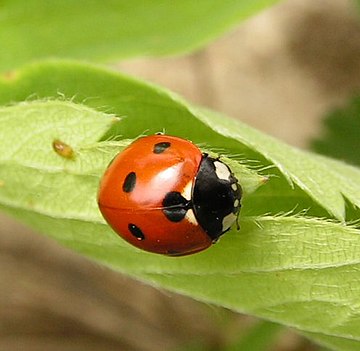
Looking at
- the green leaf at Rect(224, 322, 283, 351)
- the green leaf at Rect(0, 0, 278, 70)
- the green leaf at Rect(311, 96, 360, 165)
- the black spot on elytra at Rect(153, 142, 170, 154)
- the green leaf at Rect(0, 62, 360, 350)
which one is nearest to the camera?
the green leaf at Rect(0, 62, 360, 350)

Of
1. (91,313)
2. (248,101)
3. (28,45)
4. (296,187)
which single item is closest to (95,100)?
(296,187)

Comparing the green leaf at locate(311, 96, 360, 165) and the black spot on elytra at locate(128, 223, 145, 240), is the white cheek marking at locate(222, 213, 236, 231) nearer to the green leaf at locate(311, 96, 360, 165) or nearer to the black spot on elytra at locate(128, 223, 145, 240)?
the black spot on elytra at locate(128, 223, 145, 240)

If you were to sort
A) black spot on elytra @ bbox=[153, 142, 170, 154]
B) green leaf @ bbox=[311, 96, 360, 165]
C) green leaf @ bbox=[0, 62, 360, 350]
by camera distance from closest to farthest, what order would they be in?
1. green leaf @ bbox=[0, 62, 360, 350]
2. black spot on elytra @ bbox=[153, 142, 170, 154]
3. green leaf @ bbox=[311, 96, 360, 165]

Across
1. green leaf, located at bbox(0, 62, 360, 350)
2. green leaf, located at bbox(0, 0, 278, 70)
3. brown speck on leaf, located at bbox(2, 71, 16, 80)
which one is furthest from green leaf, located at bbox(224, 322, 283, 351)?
brown speck on leaf, located at bbox(2, 71, 16, 80)

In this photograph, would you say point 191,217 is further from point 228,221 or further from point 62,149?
point 62,149

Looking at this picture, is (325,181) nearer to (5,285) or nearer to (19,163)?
(19,163)

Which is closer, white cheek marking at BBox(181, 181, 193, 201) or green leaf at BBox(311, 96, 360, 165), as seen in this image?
white cheek marking at BBox(181, 181, 193, 201)

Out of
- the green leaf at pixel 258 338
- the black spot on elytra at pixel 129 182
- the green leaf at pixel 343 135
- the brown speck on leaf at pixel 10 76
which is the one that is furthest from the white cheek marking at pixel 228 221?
the green leaf at pixel 343 135
